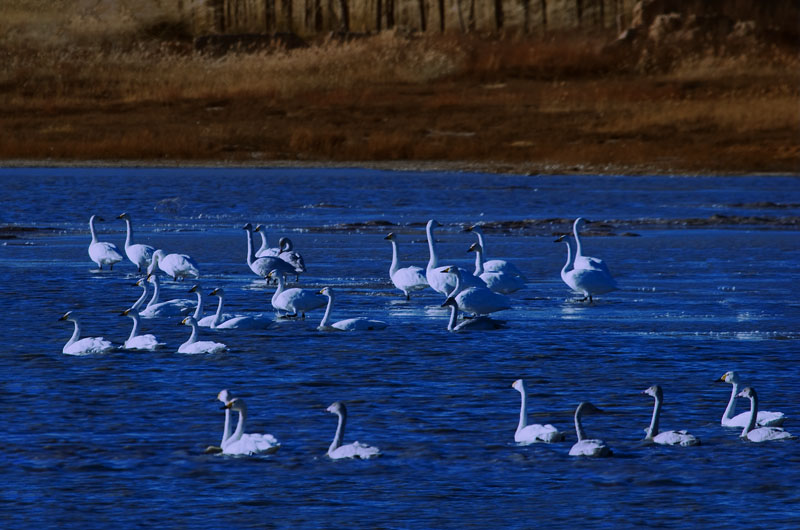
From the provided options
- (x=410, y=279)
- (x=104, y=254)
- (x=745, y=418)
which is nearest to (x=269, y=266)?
(x=410, y=279)

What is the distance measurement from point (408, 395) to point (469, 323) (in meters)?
3.66

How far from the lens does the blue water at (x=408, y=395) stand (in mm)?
9000

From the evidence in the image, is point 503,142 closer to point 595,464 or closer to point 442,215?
point 442,215

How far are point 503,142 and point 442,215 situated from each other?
22.8 metres

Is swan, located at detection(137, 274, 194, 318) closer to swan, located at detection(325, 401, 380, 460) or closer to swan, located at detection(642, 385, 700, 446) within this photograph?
swan, located at detection(325, 401, 380, 460)

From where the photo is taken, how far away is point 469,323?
1556cm

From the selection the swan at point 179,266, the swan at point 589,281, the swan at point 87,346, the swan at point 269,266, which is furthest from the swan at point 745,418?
the swan at point 179,266

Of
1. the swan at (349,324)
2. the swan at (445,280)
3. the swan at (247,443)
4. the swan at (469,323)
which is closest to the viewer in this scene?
the swan at (247,443)

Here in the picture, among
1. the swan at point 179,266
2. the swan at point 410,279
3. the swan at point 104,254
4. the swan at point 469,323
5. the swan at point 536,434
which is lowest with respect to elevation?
the swan at point 104,254

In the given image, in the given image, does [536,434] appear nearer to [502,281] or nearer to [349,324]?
[349,324]

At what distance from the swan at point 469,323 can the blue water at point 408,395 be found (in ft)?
0.85

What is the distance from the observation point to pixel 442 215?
104 feet

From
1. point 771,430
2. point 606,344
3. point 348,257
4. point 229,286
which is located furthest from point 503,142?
point 771,430

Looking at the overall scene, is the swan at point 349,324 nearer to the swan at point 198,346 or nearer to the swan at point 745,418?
the swan at point 198,346
